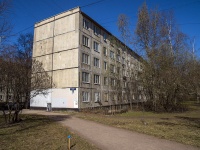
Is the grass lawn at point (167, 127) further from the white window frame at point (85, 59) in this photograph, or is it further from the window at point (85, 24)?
the window at point (85, 24)

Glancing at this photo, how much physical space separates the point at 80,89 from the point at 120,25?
10.6m

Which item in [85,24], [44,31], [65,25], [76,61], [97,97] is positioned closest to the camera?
[76,61]

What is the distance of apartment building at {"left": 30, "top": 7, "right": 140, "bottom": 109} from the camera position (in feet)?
76.9

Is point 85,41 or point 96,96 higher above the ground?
point 85,41

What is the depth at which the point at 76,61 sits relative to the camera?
2336 centimetres

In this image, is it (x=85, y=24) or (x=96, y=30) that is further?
(x=96, y=30)

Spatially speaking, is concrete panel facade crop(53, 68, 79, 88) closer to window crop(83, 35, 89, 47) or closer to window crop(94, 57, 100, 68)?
window crop(83, 35, 89, 47)

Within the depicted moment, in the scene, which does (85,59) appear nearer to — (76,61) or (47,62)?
(76,61)

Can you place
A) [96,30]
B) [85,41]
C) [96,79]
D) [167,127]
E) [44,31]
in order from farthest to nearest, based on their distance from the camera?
[96,30] < [44,31] < [96,79] < [85,41] < [167,127]

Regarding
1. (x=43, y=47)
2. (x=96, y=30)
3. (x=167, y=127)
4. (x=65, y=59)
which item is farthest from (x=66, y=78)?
(x=167, y=127)

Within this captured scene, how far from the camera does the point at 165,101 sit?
850 inches

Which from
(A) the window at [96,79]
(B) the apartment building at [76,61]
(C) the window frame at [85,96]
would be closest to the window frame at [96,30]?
(B) the apartment building at [76,61]

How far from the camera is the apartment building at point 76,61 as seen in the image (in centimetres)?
2344

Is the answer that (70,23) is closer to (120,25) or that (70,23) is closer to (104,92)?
(120,25)
